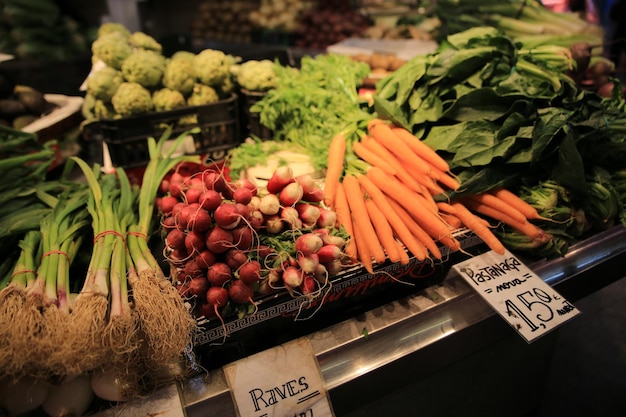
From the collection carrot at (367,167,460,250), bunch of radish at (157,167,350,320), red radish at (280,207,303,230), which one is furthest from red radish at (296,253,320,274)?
carrot at (367,167,460,250)

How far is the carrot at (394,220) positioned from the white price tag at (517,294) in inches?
6.2

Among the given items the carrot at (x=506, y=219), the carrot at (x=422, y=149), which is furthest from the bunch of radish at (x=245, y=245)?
the carrot at (x=506, y=219)

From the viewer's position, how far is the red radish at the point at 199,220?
3.54 ft

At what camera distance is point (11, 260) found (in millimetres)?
1319

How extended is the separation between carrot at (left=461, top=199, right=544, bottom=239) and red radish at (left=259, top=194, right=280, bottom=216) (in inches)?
36.1

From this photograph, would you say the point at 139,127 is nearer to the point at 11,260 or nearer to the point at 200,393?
the point at 11,260

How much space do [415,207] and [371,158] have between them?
12.4 inches

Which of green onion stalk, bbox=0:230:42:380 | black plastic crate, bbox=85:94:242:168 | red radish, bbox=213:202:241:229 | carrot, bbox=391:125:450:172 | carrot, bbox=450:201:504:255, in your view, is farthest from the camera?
black plastic crate, bbox=85:94:242:168

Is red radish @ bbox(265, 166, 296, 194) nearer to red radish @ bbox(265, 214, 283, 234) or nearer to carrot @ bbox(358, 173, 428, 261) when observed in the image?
red radish @ bbox(265, 214, 283, 234)

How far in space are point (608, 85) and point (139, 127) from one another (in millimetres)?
2714

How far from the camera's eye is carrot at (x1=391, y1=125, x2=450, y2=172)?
1610mm

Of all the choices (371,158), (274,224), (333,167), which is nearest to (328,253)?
(274,224)

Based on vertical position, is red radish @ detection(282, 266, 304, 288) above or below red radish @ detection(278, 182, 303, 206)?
below

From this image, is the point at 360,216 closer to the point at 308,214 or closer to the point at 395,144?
the point at 308,214
